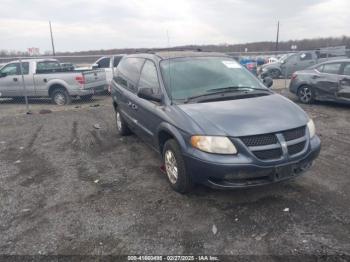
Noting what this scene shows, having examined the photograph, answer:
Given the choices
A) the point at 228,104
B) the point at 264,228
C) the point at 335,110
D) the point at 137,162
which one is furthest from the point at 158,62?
the point at 335,110

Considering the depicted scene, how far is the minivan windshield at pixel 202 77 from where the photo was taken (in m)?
4.37

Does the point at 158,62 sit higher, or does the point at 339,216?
the point at 158,62

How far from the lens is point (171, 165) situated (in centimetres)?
418

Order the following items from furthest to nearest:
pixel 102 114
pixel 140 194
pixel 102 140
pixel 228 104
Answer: pixel 102 114
pixel 102 140
pixel 140 194
pixel 228 104

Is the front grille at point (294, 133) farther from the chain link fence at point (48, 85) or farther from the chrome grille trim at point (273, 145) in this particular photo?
the chain link fence at point (48, 85)

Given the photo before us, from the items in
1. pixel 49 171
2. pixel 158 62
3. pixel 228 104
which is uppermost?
pixel 158 62

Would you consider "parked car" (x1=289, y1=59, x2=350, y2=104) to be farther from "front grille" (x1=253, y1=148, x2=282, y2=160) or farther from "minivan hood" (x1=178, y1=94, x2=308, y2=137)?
"front grille" (x1=253, y1=148, x2=282, y2=160)

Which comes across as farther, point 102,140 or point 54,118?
point 54,118

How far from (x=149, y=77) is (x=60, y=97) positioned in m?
8.02

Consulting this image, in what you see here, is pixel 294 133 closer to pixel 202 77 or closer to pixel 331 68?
pixel 202 77

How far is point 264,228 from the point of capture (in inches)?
132

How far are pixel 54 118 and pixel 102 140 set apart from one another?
3.31 metres

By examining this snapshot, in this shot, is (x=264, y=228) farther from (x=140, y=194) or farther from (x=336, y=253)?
(x=140, y=194)

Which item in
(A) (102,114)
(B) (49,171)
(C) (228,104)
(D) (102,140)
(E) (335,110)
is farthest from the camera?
(A) (102,114)
